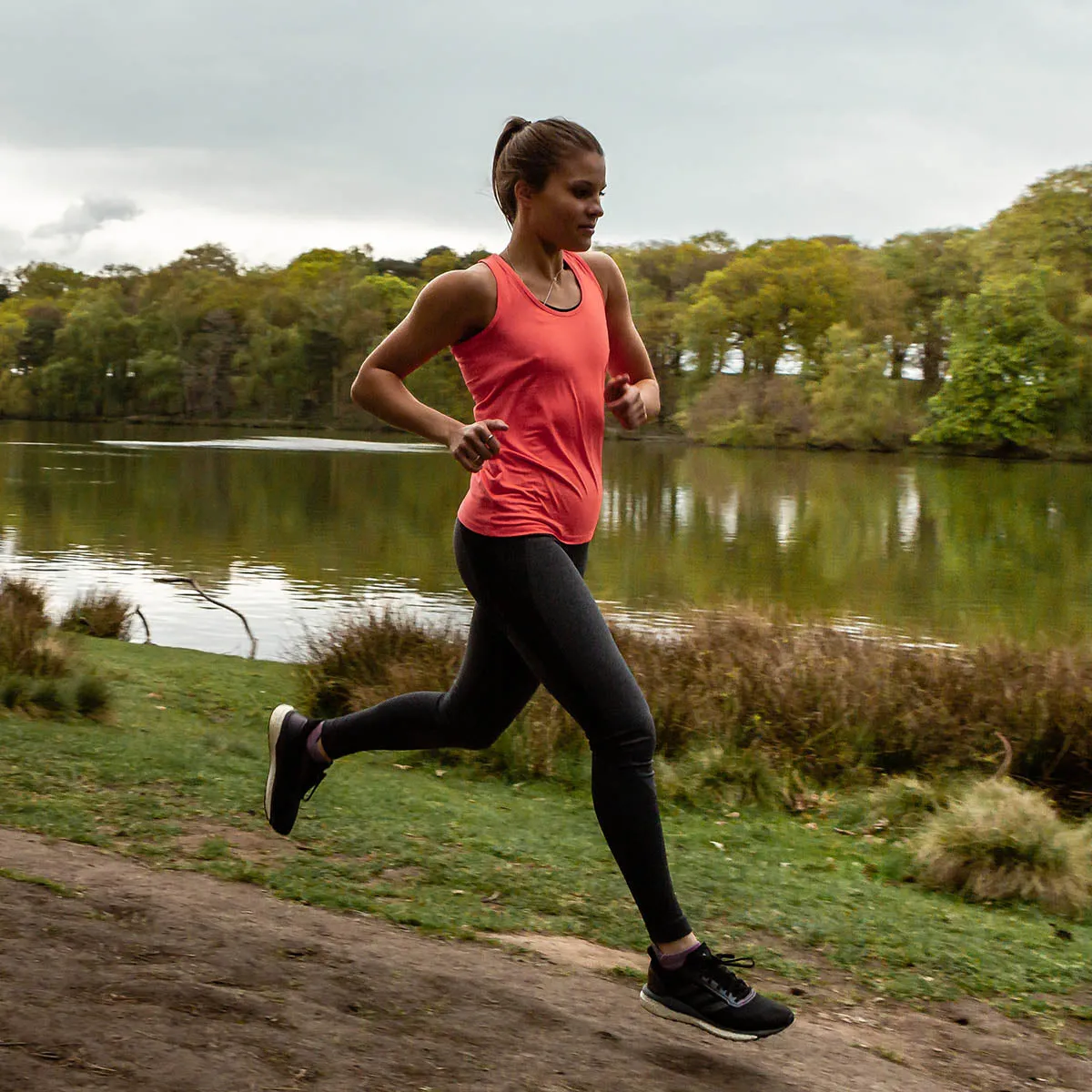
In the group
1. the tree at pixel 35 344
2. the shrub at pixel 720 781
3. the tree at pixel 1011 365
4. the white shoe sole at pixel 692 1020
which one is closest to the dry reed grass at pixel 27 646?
the shrub at pixel 720 781

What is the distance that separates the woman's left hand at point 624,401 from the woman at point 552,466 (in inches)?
6.5

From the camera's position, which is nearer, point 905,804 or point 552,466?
point 552,466

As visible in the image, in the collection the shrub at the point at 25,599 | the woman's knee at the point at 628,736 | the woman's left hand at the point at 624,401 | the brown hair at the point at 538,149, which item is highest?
the brown hair at the point at 538,149

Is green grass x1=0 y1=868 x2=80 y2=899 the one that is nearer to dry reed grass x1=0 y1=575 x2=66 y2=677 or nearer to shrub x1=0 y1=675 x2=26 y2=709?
shrub x1=0 y1=675 x2=26 y2=709

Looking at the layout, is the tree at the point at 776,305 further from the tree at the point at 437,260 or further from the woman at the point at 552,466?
the woman at the point at 552,466

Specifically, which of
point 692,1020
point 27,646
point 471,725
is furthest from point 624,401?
point 27,646

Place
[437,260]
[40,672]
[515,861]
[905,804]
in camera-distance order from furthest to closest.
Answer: [437,260], [40,672], [905,804], [515,861]

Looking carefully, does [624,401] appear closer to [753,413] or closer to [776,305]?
[753,413]

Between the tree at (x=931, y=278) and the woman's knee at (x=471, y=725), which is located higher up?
the tree at (x=931, y=278)

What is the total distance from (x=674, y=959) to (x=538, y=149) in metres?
1.89

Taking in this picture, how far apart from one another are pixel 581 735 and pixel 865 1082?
177 inches

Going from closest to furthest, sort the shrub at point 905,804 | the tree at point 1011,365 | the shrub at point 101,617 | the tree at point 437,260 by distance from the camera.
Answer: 1. the shrub at point 905,804
2. the shrub at point 101,617
3. the tree at point 1011,365
4. the tree at point 437,260

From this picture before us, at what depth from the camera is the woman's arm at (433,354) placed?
3.04 m

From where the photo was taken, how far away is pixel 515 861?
4.89 meters
